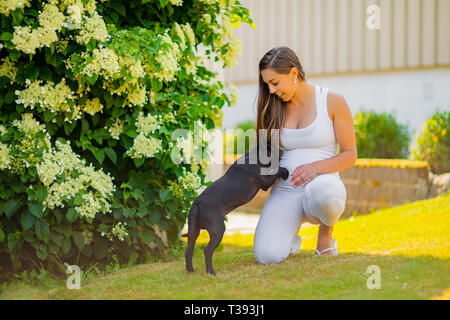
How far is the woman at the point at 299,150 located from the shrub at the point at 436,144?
3480mm

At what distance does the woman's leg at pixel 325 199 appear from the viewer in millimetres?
3260

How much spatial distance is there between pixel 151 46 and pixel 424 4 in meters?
6.89

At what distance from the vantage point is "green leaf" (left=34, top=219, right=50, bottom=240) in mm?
3203

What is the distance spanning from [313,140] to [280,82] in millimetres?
418

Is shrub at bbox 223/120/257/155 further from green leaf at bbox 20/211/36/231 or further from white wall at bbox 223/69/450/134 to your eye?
green leaf at bbox 20/211/36/231

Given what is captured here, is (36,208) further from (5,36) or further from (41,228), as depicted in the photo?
(5,36)

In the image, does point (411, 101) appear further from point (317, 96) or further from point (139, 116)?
point (139, 116)

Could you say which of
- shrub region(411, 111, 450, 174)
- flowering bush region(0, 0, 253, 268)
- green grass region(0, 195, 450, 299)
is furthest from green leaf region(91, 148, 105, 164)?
shrub region(411, 111, 450, 174)

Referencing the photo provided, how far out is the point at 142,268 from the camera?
3500mm

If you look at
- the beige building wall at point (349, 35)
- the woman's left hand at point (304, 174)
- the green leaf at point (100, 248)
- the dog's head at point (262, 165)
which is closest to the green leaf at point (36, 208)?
the green leaf at point (100, 248)

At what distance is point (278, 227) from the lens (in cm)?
352

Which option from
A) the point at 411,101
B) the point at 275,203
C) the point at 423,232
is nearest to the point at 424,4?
the point at 411,101

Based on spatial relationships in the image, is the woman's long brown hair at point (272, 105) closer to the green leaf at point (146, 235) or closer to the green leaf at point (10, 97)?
the green leaf at point (146, 235)
